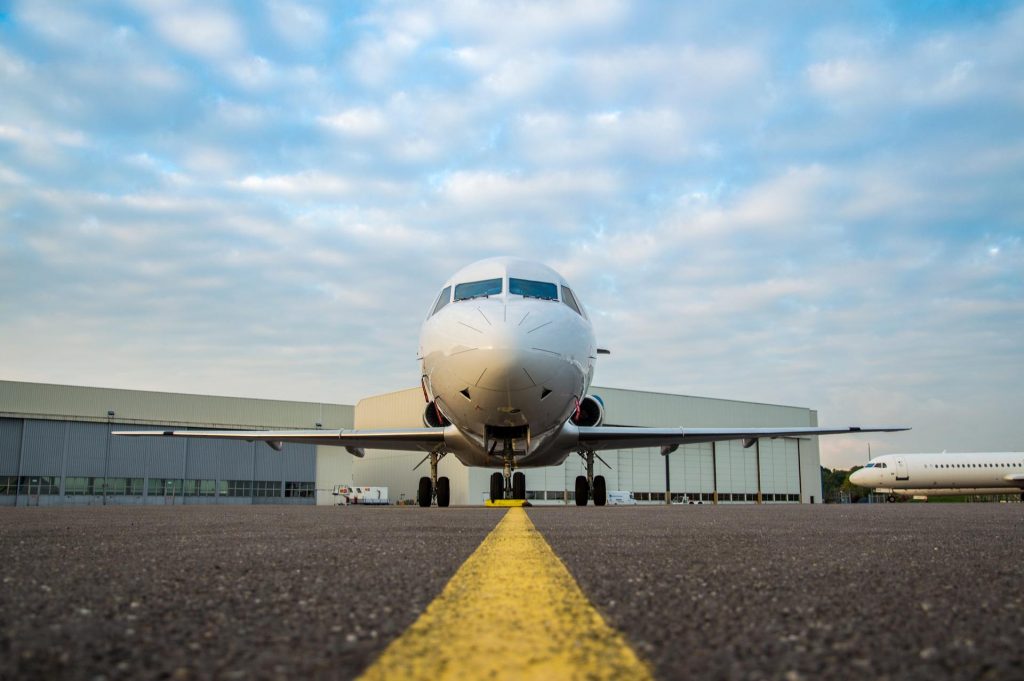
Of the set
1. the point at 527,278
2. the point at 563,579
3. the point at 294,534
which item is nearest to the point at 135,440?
the point at 527,278

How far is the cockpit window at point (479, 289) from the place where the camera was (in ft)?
35.7

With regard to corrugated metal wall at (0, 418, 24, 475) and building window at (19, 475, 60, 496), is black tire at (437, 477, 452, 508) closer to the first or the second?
building window at (19, 475, 60, 496)

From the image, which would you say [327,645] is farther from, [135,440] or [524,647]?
[135,440]

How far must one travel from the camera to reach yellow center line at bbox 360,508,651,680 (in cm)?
154

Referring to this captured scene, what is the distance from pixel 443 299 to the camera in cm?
1162

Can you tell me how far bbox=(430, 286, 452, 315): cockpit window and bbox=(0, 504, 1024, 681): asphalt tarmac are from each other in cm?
698

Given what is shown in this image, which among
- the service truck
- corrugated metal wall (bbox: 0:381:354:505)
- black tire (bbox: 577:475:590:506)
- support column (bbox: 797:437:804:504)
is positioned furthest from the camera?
support column (bbox: 797:437:804:504)

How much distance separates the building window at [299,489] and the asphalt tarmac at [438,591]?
162 ft

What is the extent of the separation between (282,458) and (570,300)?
1713 inches

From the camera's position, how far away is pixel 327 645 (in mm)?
1783

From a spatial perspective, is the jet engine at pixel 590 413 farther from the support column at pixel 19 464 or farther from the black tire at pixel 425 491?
the support column at pixel 19 464

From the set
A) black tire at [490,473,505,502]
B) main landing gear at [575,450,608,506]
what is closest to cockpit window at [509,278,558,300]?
black tire at [490,473,505,502]

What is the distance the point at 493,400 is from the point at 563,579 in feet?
23.8

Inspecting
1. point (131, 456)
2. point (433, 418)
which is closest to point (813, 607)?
point (433, 418)
